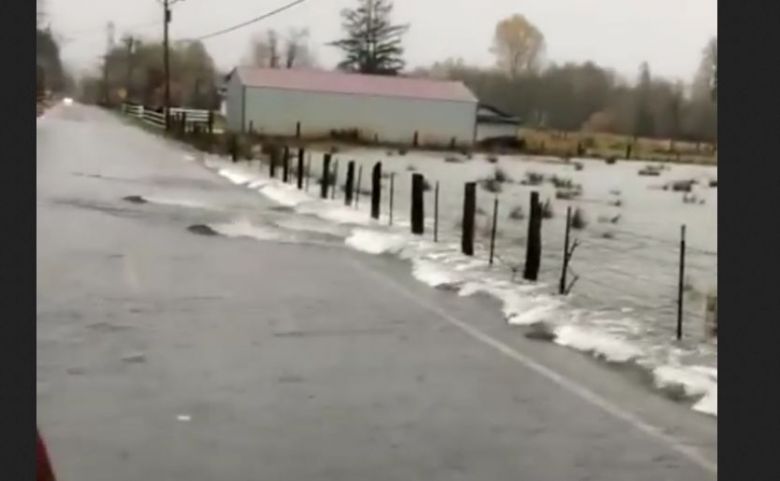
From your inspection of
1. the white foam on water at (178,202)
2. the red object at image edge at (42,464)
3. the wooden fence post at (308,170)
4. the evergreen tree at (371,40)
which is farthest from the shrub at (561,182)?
the red object at image edge at (42,464)

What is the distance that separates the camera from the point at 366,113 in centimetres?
243

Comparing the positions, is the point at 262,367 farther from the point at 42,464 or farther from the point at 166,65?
the point at 166,65

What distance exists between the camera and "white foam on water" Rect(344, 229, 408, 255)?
3.08 metres

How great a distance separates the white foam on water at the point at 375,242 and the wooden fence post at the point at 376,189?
6 cm

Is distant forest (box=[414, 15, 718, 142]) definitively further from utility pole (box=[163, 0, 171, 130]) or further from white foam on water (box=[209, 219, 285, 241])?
white foam on water (box=[209, 219, 285, 241])

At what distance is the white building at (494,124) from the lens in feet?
7.88

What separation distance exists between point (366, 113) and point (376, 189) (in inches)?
17.4

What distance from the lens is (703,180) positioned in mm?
2369

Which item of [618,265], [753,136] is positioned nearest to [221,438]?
[753,136]

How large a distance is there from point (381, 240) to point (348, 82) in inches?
30.4

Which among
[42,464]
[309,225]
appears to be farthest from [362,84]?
[42,464]

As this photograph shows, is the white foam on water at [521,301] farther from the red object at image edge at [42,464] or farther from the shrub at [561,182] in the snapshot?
the red object at image edge at [42,464]

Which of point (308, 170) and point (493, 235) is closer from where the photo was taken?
point (308, 170)

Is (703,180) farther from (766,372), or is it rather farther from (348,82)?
(348,82)
